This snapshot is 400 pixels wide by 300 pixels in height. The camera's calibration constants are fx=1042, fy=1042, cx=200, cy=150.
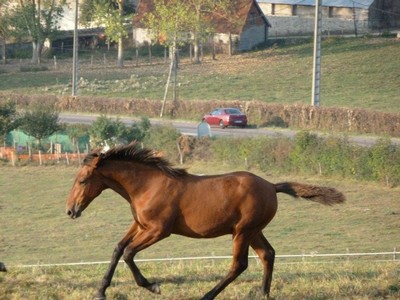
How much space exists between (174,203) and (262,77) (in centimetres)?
5885

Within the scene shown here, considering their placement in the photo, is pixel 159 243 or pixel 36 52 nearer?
pixel 159 243

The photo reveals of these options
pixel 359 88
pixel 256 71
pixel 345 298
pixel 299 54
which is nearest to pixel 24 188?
pixel 345 298

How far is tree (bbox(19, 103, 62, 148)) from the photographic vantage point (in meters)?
43.4

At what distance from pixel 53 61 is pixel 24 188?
4500cm

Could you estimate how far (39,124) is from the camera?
142ft

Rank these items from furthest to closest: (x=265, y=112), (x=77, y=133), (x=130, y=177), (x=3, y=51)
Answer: (x=3, y=51) < (x=265, y=112) < (x=77, y=133) < (x=130, y=177)

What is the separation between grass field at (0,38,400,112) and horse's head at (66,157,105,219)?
45.3 meters

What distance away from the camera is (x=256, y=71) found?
72.6m

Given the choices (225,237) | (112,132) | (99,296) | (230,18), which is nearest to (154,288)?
(99,296)

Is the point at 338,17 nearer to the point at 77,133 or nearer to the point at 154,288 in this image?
the point at 77,133

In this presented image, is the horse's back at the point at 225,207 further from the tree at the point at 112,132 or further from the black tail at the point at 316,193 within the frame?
the tree at the point at 112,132

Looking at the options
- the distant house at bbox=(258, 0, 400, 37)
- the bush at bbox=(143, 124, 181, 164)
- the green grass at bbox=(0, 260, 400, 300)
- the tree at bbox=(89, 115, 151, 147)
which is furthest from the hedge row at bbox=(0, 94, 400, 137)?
the distant house at bbox=(258, 0, 400, 37)

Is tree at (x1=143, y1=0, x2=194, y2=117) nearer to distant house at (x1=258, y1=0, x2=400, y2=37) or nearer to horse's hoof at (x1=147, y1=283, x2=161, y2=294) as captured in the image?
distant house at (x1=258, y1=0, x2=400, y2=37)

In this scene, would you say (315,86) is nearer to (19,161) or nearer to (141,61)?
(19,161)
